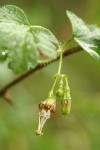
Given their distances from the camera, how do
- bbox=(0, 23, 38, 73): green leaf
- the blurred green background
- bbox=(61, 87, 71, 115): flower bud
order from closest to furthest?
bbox=(0, 23, 38, 73): green leaf
bbox=(61, 87, 71, 115): flower bud
the blurred green background

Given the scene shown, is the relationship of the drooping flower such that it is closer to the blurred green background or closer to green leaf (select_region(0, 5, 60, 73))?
green leaf (select_region(0, 5, 60, 73))

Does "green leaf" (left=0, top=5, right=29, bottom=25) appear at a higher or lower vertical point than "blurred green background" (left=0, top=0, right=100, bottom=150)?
lower

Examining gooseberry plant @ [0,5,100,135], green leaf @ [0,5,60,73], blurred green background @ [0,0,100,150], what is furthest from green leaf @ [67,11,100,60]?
blurred green background @ [0,0,100,150]

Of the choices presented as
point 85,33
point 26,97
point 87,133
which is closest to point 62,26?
point 26,97

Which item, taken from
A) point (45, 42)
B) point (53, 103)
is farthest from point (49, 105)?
point (45, 42)

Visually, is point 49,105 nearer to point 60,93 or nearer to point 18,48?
point 60,93

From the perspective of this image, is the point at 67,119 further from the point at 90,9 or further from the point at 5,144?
the point at 90,9
